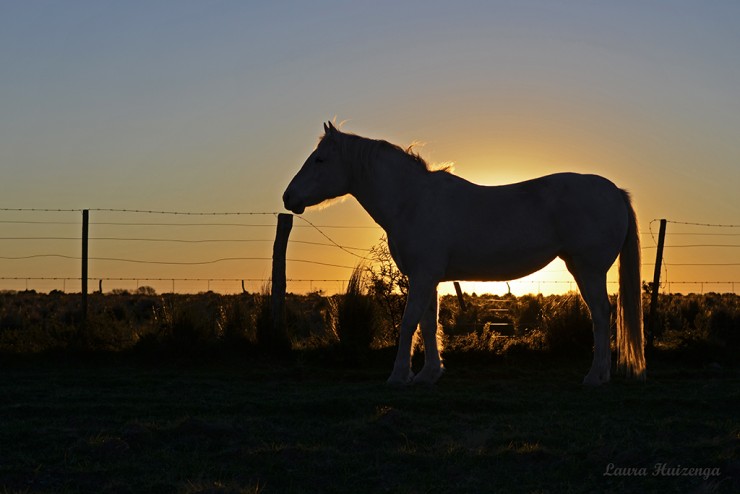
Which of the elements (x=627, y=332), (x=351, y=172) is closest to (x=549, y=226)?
A: (x=627, y=332)

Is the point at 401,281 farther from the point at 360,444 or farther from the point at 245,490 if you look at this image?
the point at 245,490

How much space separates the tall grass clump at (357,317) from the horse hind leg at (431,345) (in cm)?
199

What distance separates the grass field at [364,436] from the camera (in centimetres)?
470

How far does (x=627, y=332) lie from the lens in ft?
31.0

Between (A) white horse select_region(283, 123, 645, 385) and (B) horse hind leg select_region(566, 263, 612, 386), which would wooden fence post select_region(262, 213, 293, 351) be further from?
(B) horse hind leg select_region(566, 263, 612, 386)

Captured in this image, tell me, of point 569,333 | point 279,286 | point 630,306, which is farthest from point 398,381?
point 569,333

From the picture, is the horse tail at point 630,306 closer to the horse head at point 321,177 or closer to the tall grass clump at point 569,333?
the tall grass clump at point 569,333

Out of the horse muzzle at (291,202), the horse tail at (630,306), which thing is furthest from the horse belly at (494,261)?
the horse muzzle at (291,202)

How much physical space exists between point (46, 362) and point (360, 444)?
646 cm

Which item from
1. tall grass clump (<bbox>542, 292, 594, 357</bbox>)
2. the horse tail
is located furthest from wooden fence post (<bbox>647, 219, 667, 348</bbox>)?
the horse tail

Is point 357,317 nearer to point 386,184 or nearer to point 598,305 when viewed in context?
point 386,184

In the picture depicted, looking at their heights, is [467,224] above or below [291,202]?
below

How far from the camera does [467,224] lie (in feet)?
29.2

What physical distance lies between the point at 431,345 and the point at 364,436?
3555 millimetres
